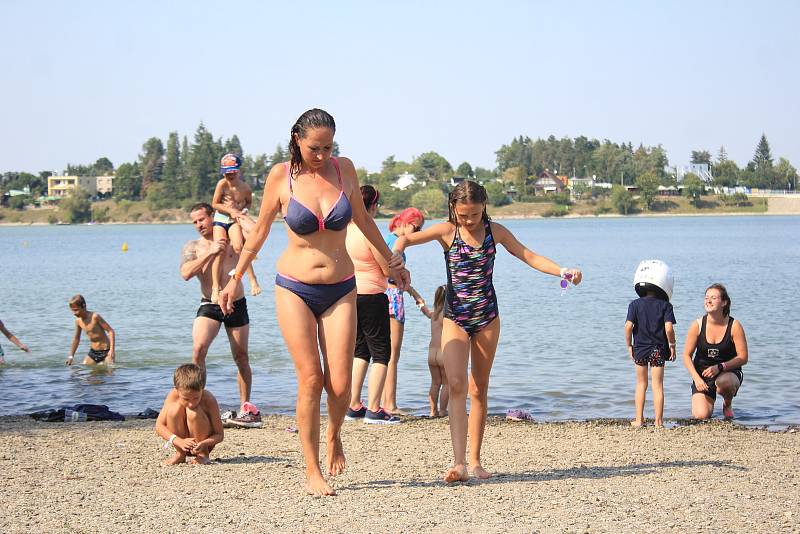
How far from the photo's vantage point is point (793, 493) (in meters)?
6.11

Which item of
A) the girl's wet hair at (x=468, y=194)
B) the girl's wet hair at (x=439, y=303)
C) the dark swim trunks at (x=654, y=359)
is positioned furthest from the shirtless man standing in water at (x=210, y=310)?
the dark swim trunks at (x=654, y=359)

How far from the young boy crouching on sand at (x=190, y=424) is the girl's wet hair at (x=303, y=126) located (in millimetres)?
1906

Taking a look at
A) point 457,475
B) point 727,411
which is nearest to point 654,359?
point 727,411

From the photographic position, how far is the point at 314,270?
19.0 ft

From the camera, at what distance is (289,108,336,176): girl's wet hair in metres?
5.77

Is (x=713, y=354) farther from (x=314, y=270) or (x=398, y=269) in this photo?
(x=314, y=270)

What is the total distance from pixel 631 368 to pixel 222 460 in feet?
28.5

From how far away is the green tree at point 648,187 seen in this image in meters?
176

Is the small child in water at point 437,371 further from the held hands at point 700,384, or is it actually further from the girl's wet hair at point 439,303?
the held hands at point 700,384

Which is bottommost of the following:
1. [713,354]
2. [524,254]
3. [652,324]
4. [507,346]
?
[507,346]

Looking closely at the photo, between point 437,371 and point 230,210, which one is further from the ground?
point 230,210

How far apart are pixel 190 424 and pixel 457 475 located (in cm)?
204

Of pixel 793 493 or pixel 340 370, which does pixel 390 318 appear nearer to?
pixel 340 370

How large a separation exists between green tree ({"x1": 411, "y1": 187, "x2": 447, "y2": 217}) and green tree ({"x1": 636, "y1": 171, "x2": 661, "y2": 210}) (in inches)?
1407
